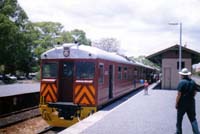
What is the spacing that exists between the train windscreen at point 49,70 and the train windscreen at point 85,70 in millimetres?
884

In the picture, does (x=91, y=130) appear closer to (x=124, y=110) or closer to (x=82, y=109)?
(x=82, y=109)

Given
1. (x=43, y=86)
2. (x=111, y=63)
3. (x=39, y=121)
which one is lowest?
(x=39, y=121)

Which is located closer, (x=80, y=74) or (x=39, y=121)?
(x=80, y=74)

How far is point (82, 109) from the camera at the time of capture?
37.4 ft

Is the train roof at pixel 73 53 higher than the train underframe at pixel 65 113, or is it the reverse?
the train roof at pixel 73 53

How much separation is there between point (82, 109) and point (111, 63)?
3.42m

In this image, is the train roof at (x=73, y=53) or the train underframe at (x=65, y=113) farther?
the train roof at (x=73, y=53)

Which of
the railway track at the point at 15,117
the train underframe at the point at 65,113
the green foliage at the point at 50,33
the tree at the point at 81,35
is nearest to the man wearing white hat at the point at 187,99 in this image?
the train underframe at the point at 65,113

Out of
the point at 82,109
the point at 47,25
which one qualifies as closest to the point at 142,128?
the point at 82,109

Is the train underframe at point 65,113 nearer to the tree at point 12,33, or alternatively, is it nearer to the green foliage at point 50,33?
the tree at point 12,33

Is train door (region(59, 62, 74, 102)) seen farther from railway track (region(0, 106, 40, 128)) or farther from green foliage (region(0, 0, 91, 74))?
green foliage (region(0, 0, 91, 74))

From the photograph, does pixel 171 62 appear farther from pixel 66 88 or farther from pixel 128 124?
pixel 128 124

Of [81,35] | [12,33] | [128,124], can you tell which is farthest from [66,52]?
[81,35]

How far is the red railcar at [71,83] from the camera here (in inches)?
450
